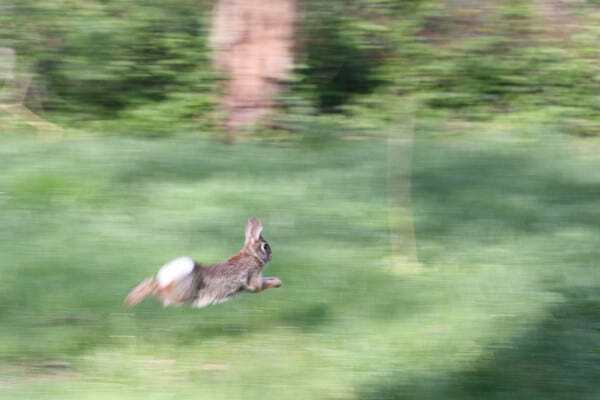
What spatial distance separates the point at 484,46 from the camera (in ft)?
50.9

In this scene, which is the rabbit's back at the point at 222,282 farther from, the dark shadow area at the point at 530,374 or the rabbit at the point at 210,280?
the dark shadow area at the point at 530,374

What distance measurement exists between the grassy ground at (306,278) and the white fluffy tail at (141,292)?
0.20 ft

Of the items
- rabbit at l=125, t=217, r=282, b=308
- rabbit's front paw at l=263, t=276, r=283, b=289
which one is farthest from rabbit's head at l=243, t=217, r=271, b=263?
rabbit's front paw at l=263, t=276, r=283, b=289

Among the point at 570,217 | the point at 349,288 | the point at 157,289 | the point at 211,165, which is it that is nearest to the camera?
the point at 157,289

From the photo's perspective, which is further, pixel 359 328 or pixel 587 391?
pixel 359 328

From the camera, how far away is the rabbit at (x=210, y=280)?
6.52 metres

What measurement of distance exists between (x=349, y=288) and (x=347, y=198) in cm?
213

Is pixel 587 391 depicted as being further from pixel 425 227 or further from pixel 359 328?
pixel 425 227

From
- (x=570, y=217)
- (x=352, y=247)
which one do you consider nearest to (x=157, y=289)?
(x=352, y=247)

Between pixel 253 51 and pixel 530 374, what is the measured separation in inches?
289

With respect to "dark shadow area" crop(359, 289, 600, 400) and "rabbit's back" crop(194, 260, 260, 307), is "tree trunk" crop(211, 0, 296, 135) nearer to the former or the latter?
"rabbit's back" crop(194, 260, 260, 307)

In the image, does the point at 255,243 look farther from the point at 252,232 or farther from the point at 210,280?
the point at 210,280

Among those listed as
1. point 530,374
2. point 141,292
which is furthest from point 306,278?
point 530,374

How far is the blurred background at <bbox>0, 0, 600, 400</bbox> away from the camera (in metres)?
6.35
